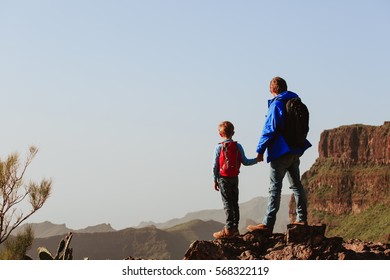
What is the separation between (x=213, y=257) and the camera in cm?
663

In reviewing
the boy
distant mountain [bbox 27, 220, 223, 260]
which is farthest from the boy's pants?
distant mountain [bbox 27, 220, 223, 260]

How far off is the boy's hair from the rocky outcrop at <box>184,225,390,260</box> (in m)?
1.34

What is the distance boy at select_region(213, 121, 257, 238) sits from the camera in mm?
Result: 7699

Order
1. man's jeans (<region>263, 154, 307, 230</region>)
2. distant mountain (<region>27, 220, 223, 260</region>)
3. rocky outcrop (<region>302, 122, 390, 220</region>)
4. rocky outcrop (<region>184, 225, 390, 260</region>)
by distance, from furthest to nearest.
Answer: distant mountain (<region>27, 220, 223, 260</region>)
rocky outcrop (<region>302, 122, 390, 220</region>)
man's jeans (<region>263, 154, 307, 230</region>)
rocky outcrop (<region>184, 225, 390, 260</region>)

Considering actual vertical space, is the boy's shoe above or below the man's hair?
below

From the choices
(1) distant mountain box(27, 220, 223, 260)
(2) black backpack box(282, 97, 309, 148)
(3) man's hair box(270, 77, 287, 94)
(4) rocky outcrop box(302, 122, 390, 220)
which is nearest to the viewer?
(2) black backpack box(282, 97, 309, 148)

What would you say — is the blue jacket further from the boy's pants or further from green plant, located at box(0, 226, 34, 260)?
green plant, located at box(0, 226, 34, 260)

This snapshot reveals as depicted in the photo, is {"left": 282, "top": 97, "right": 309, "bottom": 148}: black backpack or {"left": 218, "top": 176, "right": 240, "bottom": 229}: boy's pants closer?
{"left": 282, "top": 97, "right": 309, "bottom": 148}: black backpack

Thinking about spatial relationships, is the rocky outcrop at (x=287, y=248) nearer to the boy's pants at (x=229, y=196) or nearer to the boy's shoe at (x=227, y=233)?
the boy's shoe at (x=227, y=233)

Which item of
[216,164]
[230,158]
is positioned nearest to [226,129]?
[230,158]

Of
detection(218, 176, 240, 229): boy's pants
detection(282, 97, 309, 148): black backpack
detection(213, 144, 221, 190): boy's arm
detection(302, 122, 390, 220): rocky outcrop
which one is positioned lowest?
detection(218, 176, 240, 229): boy's pants

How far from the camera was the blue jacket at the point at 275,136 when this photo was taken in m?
7.41

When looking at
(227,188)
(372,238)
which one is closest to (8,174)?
(227,188)

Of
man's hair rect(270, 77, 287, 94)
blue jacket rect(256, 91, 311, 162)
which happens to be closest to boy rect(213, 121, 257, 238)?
blue jacket rect(256, 91, 311, 162)
